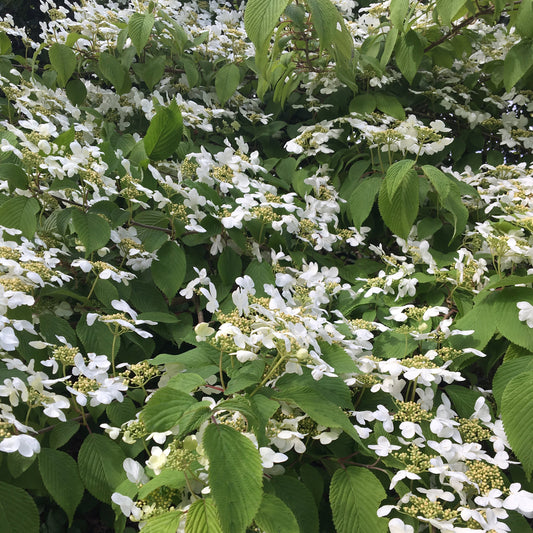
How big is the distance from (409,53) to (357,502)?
1.73 m

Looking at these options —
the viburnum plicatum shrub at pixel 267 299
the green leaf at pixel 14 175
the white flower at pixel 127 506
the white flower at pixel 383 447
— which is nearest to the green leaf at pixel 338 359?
the viburnum plicatum shrub at pixel 267 299

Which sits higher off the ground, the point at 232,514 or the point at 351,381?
the point at 232,514

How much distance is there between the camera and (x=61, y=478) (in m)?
0.96

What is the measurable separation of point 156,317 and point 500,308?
2.89ft

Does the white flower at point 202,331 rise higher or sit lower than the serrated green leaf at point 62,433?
higher

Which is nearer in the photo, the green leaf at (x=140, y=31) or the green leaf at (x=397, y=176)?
the green leaf at (x=397, y=176)

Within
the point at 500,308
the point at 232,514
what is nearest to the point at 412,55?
the point at 500,308

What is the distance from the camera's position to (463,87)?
2.21m

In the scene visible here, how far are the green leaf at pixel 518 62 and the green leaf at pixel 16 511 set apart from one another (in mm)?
2034

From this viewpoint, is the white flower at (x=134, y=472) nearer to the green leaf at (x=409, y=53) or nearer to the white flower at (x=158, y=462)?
the white flower at (x=158, y=462)

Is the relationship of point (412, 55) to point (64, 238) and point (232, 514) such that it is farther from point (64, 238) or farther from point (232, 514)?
point (232, 514)

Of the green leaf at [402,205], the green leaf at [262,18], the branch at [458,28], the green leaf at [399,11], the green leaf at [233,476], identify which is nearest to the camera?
the green leaf at [233,476]

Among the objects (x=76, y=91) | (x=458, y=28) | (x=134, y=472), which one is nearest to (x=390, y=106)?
(x=458, y=28)

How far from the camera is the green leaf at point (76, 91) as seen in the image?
221 cm
